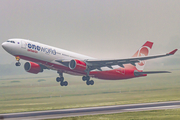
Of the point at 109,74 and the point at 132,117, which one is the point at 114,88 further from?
the point at 132,117

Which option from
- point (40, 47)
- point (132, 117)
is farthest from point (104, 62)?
point (132, 117)

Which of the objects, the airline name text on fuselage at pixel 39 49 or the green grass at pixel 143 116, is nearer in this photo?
the green grass at pixel 143 116

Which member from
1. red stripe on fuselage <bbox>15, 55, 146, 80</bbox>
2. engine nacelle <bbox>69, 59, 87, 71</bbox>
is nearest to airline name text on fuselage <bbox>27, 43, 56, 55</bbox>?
red stripe on fuselage <bbox>15, 55, 146, 80</bbox>

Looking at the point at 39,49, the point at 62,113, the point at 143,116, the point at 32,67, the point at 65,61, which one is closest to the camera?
the point at 143,116

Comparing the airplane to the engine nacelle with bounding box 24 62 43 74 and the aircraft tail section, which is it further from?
the aircraft tail section

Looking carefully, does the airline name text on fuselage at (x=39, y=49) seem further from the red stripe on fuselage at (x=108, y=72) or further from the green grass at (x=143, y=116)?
the green grass at (x=143, y=116)

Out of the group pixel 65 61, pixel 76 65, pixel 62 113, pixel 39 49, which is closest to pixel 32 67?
pixel 39 49

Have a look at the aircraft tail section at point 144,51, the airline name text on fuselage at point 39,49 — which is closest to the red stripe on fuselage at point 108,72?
the airline name text on fuselage at point 39,49

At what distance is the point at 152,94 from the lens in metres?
64.1

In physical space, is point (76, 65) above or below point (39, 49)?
below

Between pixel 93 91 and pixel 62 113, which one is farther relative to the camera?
pixel 93 91

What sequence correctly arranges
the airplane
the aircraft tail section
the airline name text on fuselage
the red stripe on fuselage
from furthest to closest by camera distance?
the aircraft tail section
the red stripe on fuselage
the airline name text on fuselage
the airplane

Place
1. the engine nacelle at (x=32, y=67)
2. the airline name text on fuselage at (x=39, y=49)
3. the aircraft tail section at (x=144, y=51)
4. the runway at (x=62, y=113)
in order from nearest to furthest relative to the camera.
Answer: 1. the runway at (x=62, y=113)
2. the airline name text on fuselage at (x=39, y=49)
3. the engine nacelle at (x=32, y=67)
4. the aircraft tail section at (x=144, y=51)

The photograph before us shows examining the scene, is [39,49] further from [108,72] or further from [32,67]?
[108,72]
